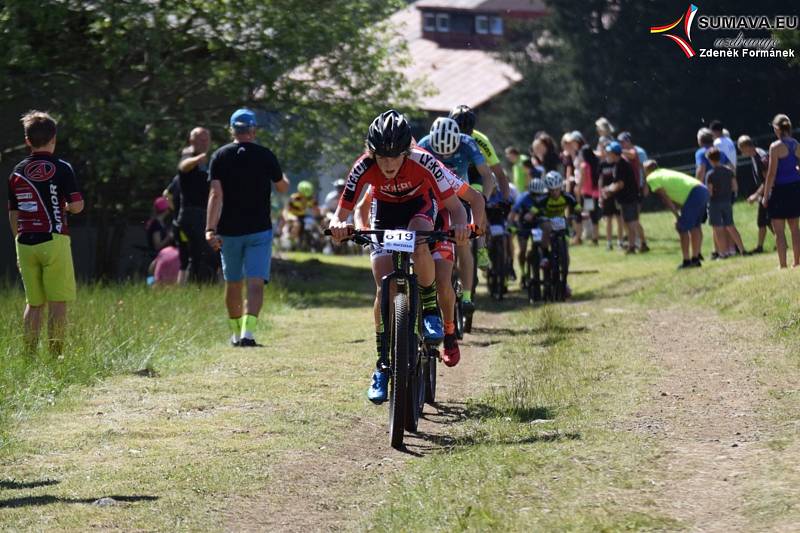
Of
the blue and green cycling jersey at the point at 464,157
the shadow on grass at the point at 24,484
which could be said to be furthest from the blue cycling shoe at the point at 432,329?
the blue and green cycling jersey at the point at 464,157

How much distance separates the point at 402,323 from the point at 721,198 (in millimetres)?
13954

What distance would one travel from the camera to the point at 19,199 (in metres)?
11.1

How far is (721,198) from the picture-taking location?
21.6 m

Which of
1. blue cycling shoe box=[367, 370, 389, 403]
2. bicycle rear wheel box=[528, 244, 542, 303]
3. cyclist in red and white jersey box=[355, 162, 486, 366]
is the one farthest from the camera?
bicycle rear wheel box=[528, 244, 542, 303]

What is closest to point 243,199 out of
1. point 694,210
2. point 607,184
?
point 694,210

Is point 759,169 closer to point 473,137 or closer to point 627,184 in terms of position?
point 627,184

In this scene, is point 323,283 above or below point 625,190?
below

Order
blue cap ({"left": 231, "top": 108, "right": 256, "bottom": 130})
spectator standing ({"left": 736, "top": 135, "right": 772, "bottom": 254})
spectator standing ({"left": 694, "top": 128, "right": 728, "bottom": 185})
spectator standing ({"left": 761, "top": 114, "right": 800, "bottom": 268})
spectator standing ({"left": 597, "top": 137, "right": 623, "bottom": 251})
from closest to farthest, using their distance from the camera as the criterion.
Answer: blue cap ({"left": 231, "top": 108, "right": 256, "bottom": 130})
spectator standing ({"left": 761, "top": 114, "right": 800, "bottom": 268})
spectator standing ({"left": 736, "top": 135, "right": 772, "bottom": 254})
spectator standing ({"left": 694, "top": 128, "right": 728, "bottom": 185})
spectator standing ({"left": 597, "top": 137, "right": 623, "bottom": 251})

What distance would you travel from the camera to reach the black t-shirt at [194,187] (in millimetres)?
17328

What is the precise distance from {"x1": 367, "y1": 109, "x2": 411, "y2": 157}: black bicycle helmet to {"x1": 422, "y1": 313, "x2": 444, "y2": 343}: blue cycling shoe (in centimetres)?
105

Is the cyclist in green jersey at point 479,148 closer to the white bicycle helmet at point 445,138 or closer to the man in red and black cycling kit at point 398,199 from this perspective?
the white bicycle helmet at point 445,138

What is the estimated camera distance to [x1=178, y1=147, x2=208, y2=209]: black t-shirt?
56.9ft

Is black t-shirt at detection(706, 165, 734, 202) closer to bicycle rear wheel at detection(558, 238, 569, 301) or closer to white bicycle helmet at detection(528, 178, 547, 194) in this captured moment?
bicycle rear wheel at detection(558, 238, 569, 301)

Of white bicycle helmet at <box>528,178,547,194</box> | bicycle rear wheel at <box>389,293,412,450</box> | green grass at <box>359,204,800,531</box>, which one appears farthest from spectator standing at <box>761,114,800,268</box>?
bicycle rear wheel at <box>389,293,412,450</box>
